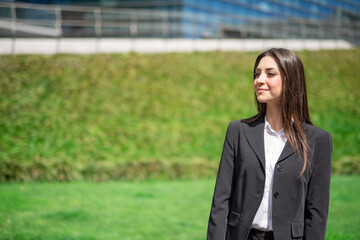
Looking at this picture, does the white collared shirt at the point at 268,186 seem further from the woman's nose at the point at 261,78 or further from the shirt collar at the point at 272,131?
the woman's nose at the point at 261,78

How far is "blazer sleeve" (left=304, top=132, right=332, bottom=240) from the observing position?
1.95 metres

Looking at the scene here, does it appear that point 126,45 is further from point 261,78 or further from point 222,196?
point 222,196

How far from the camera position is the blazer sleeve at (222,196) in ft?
6.59

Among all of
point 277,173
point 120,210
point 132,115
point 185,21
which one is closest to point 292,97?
point 277,173

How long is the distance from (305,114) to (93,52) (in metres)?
18.0

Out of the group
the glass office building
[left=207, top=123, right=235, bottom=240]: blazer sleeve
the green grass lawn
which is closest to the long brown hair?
[left=207, top=123, right=235, bottom=240]: blazer sleeve

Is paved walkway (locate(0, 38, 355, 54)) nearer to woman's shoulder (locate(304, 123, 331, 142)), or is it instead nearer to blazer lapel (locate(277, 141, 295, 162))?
woman's shoulder (locate(304, 123, 331, 142))

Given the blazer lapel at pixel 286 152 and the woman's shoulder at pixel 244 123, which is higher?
the woman's shoulder at pixel 244 123

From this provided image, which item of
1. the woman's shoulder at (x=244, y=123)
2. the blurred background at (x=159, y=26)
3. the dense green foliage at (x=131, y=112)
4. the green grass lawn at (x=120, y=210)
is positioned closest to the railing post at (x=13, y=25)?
the blurred background at (x=159, y=26)

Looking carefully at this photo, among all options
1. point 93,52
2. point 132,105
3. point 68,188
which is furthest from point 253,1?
point 68,188

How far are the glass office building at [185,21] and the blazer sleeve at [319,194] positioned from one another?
738 inches

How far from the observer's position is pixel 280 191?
6.50ft

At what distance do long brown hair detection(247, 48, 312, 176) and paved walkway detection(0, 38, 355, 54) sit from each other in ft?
50.6

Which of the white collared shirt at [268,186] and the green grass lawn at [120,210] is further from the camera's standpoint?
the green grass lawn at [120,210]
